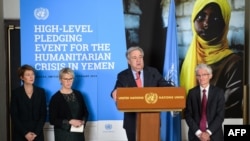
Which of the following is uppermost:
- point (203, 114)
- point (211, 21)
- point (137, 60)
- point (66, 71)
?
point (211, 21)

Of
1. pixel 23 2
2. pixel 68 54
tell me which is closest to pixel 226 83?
pixel 68 54

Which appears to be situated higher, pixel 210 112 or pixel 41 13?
pixel 41 13

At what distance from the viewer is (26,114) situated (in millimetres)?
4402

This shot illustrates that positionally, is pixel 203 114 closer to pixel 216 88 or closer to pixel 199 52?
pixel 216 88

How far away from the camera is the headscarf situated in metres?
4.73

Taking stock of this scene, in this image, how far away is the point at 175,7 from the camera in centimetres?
475

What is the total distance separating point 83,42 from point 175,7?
3.98 feet

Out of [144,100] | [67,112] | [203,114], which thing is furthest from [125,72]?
[144,100]

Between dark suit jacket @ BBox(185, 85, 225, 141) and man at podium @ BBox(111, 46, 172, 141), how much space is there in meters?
0.39

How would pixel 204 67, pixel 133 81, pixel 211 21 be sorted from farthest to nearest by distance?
pixel 211 21, pixel 204 67, pixel 133 81

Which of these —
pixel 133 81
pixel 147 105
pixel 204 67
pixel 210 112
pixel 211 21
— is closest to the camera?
pixel 147 105

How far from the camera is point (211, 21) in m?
4.73

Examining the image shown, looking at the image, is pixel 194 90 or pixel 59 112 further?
pixel 194 90

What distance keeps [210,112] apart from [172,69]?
0.68 metres
